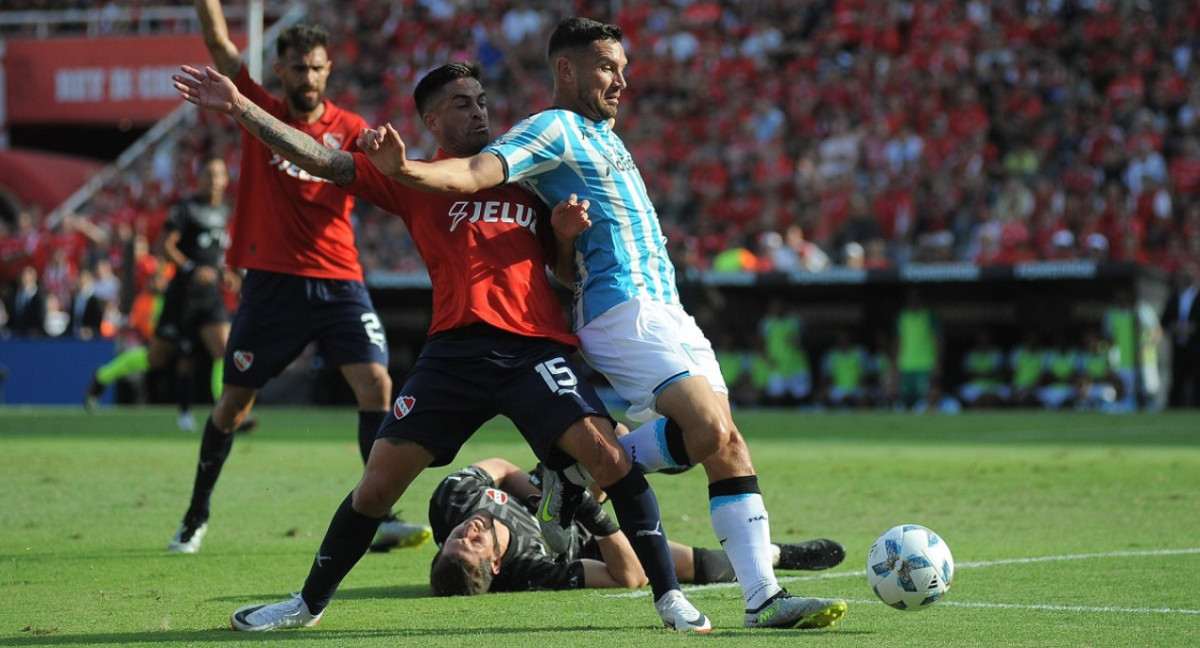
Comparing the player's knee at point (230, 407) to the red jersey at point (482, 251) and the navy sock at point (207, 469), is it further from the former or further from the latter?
the red jersey at point (482, 251)

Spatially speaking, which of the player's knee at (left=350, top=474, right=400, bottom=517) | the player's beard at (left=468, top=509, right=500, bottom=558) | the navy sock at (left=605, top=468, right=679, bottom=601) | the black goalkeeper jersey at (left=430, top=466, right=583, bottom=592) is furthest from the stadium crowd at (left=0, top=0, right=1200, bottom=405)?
the navy sock at (left=605, top=468, right=679, bottom=601)

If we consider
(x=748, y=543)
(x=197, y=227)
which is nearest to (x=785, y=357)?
(x=197, y=227)

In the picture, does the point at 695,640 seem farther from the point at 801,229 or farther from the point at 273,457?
the point at 801,229

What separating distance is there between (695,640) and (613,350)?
106 cm

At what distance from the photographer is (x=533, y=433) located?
5.46 metres

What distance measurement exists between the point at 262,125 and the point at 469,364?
3.57ft

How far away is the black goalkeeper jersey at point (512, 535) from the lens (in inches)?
263

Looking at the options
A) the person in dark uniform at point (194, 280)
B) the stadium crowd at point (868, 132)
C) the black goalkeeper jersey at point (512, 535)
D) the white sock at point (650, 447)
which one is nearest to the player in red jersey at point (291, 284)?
the black goalkeeper jersey at point (512, 535)

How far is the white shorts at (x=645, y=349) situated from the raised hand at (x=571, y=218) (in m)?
0.32

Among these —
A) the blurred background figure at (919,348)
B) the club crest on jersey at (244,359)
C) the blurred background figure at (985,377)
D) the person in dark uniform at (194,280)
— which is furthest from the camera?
the blurred background figure at (985,377)

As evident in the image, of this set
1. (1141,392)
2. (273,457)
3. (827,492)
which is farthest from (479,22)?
(827,492)

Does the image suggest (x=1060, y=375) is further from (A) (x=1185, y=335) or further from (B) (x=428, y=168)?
(B) (x=428, y=168)

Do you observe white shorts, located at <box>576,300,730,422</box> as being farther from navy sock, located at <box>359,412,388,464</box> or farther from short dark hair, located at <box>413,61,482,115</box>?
navy sock, located at <box>359,412,388,464</box>

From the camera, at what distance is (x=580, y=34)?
5758 millimetres
